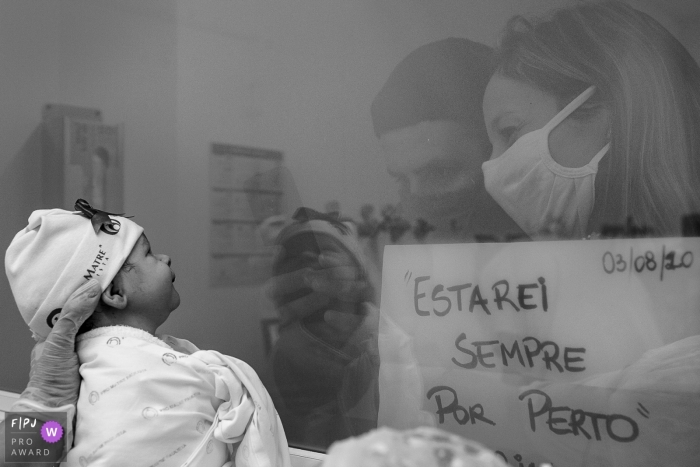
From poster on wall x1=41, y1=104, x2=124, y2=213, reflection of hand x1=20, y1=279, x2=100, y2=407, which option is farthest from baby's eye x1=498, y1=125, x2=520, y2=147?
poster on wall x1=41, y1=104, x2=124, y2=213

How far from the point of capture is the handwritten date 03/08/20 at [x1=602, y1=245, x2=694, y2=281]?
1286 mm

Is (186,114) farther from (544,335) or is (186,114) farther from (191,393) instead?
(544,335)

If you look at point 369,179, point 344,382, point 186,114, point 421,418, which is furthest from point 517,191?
point 186,114

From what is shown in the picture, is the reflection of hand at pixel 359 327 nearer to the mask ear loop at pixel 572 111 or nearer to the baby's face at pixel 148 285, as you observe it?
the baby's face at pixel 148 285

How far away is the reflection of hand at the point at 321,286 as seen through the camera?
1.79 meters

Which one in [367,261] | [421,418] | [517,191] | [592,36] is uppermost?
[592,36]

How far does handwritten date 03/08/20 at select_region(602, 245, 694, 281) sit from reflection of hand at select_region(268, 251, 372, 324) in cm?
62

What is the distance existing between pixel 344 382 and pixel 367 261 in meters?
0.34

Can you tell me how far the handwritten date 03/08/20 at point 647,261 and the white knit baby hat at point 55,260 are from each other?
1054 mm

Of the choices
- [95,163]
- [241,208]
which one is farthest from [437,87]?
[95,163]

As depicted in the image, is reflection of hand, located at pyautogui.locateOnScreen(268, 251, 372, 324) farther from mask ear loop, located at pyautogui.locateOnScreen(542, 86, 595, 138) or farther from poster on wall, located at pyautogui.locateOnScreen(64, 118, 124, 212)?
poster on wall, located at pyautogui.locateOnScreen(64, 118, 124, 212)

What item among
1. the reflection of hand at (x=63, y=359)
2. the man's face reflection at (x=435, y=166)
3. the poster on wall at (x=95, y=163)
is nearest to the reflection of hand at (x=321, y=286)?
the man's face reflection at (x=435, y=166)

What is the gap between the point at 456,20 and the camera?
5.19 feet

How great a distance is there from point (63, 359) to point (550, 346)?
1.02 meters
